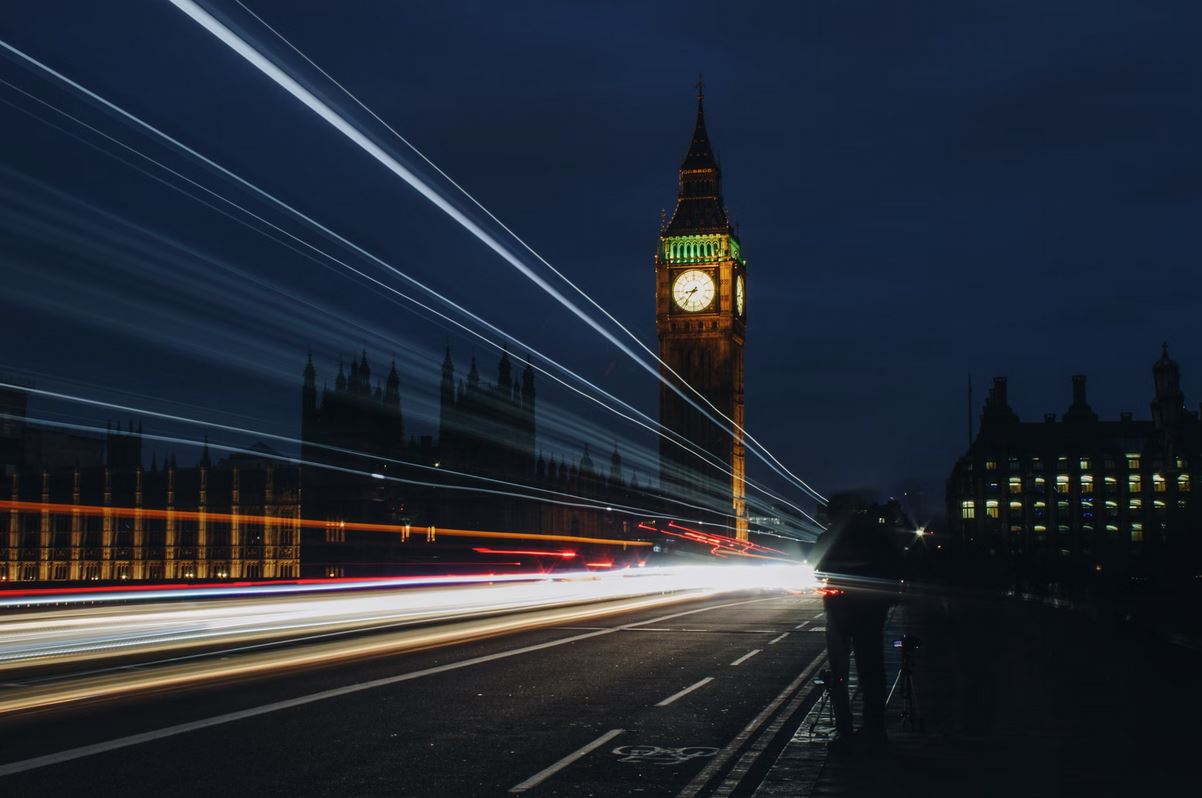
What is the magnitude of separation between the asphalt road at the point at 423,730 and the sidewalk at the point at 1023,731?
0.99 metres

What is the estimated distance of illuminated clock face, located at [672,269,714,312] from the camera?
5428 inches

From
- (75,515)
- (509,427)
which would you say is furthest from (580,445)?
(75,515)

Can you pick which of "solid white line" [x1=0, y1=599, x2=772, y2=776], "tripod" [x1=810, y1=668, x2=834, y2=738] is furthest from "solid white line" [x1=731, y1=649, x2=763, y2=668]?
"tripod" [x1=810, y1=668, x2=834, y2=738]

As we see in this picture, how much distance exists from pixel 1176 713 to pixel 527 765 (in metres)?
6.92

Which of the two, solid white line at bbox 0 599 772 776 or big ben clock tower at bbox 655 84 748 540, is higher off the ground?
big ben clock tower at bbox 655 84 748 540

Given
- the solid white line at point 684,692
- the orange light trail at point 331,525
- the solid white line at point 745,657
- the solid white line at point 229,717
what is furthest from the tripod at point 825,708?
the orange light trail at point 331,525

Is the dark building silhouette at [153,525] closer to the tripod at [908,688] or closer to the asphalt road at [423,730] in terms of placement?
the asphalt road at [423,730]

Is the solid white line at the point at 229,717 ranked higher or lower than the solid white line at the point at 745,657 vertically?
higher

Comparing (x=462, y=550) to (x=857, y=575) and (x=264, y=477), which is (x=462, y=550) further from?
(x=857, y=575)

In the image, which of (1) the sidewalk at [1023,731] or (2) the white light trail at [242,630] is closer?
(1) the sidewalk at [1023,731]

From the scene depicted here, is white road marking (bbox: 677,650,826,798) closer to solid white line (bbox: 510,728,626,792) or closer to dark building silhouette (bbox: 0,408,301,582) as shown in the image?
solid white line (bbox: 510,728,626,792)

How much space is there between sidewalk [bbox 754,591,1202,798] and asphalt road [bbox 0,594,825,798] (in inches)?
38.9

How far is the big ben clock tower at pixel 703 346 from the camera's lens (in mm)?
134000

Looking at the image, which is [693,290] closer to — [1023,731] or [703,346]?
[703,346]
